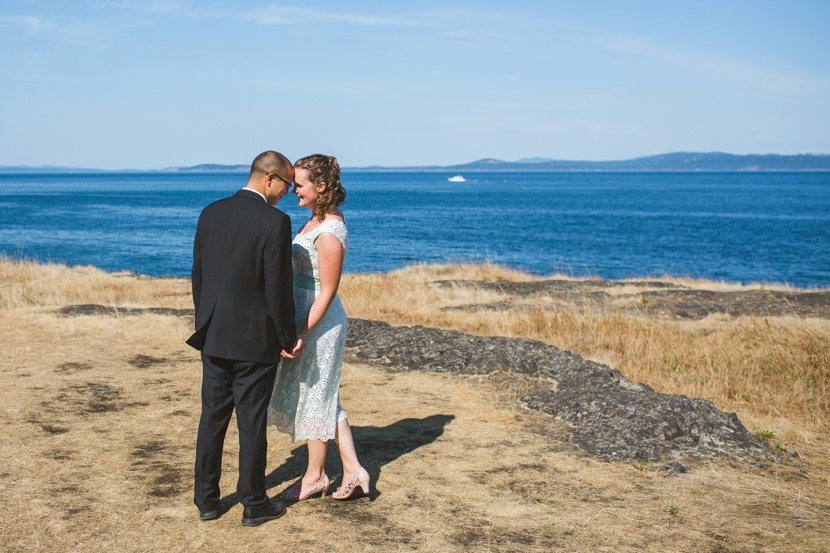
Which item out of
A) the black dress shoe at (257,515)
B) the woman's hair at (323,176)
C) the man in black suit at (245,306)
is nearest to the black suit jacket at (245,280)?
the man in black suit at (245,306)

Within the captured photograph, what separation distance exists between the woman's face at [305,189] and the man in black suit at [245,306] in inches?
3.5

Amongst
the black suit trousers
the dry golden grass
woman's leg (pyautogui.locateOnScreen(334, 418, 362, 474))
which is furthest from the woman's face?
the dry golden grass

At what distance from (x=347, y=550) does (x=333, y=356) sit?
1.28 meters

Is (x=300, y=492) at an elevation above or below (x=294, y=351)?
below

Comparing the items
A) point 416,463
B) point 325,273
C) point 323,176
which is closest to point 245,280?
point 325,273

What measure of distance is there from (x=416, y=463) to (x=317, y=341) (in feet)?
6.41

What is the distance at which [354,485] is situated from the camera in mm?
5844

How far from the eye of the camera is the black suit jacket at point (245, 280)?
16.3 feet

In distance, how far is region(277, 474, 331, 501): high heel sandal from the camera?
5887mm

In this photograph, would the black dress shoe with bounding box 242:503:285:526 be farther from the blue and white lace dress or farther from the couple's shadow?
the blue and white lace dress

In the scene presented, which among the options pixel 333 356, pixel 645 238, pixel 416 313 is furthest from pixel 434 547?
pixel 645 238

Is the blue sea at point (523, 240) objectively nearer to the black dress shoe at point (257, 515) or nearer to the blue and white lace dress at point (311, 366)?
the blue and white lace dress at point (311, 366)

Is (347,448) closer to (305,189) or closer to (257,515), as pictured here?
(257,515)

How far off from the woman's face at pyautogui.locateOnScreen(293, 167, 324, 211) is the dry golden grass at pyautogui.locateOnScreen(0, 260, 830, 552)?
2.20 metres
